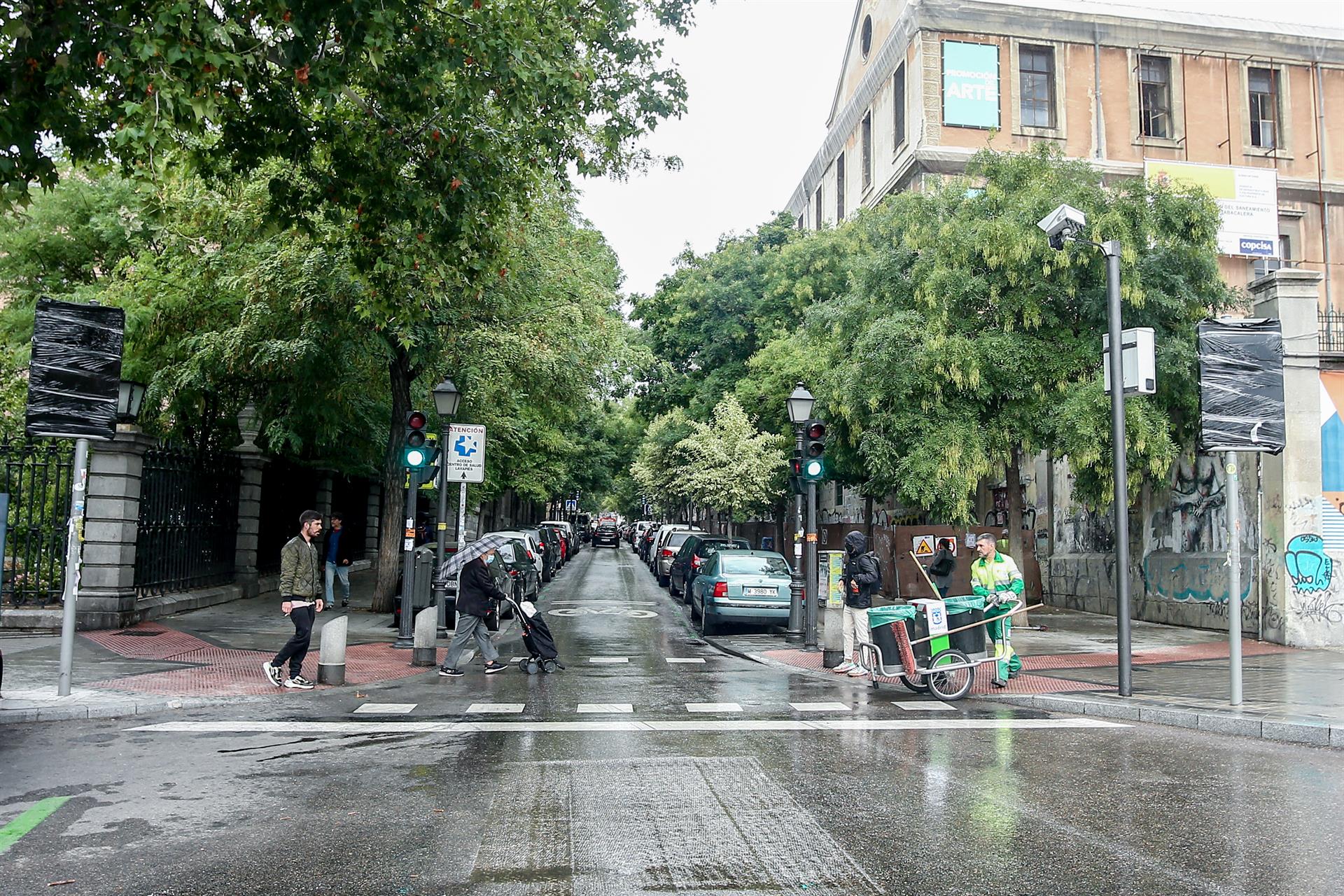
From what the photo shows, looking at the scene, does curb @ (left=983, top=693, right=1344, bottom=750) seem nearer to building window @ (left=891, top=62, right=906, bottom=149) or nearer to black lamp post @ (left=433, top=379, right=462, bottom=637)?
black lamp post @ (left=433, top=379, right=462, bottom=637)

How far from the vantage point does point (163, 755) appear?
24.4 ft

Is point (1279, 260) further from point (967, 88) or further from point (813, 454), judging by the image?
point (813, 454)

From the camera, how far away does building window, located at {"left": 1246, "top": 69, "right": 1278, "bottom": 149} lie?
3142 centimetres

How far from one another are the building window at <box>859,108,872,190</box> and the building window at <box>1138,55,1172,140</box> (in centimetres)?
853

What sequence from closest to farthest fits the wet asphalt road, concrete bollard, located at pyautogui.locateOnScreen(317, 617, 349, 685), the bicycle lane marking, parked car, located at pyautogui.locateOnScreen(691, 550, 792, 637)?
1. the wet asphalt road
2. the bicycle lane marking
3. concrete bollard, located at pyautogui.locateOnScreen(317, 617, 349, 685)
4. parked car, located at pyautogui.locateOnScreen(691, 550, 792, 637)

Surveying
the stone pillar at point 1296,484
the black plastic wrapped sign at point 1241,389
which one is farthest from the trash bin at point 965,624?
the stone pillar at point 1296,484

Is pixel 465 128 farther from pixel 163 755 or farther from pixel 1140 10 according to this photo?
pixel 1140 10

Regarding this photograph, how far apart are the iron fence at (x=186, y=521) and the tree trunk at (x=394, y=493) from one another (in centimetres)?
317

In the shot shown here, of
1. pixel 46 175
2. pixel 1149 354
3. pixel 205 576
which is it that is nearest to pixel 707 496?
pixel 205 576

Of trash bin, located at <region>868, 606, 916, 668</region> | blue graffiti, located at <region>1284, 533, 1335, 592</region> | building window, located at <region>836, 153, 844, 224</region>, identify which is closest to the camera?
trash bin, located at <region>868, 606, 916, 668</region>

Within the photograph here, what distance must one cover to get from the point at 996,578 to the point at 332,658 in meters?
7.44

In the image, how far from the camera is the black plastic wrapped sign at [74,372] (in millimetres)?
9727

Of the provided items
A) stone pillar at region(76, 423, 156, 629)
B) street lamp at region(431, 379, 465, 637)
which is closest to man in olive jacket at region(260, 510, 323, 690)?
street lamp at region(431, 379, 465, 637)

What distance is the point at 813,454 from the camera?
1591 centimetres
